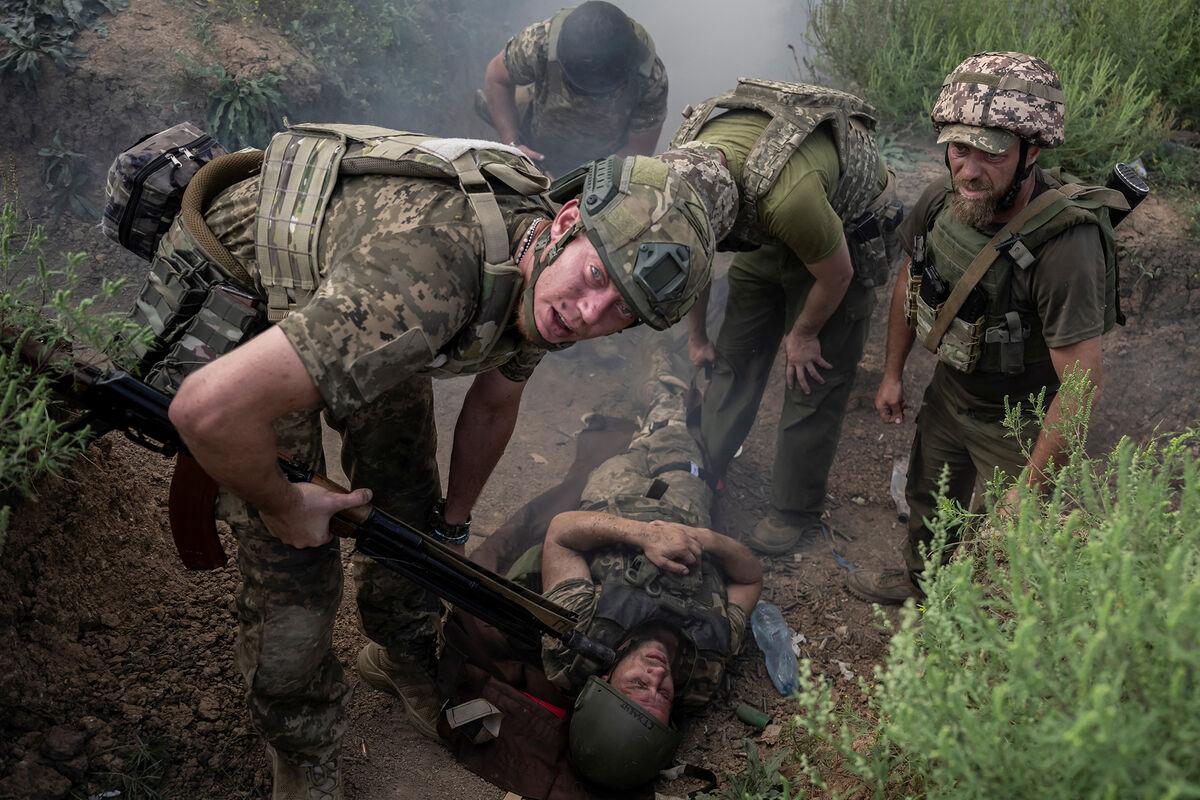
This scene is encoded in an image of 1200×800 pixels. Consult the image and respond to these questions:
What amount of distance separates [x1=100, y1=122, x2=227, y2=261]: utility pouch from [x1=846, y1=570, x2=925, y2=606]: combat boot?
3641 millimetres

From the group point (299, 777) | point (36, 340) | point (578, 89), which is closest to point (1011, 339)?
point (299, 777)

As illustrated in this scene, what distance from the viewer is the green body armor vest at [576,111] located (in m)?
6.02

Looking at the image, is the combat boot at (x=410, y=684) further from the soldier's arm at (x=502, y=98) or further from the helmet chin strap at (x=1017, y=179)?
the soldier's arm at (x=502, y=98)

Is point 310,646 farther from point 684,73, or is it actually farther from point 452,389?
point 684,73

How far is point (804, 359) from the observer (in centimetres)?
413

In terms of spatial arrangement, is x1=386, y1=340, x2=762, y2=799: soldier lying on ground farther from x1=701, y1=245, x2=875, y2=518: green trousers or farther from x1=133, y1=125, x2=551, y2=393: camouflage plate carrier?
x1=133, y1=125, x2=551, y2=393: camouflage plate carrier

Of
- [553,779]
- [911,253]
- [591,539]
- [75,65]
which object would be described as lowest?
[553,779]

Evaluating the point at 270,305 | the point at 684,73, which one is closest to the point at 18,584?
the point at 270,305

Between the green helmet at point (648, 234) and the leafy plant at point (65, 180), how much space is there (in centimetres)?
461

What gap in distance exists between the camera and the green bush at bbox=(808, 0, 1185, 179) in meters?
5.14

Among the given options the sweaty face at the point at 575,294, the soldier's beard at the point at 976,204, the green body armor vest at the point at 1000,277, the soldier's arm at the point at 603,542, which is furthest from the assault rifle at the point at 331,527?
the soldier's beard at the point at 976,204

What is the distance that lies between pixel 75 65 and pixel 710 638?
5629mm

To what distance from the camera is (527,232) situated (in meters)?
2.21

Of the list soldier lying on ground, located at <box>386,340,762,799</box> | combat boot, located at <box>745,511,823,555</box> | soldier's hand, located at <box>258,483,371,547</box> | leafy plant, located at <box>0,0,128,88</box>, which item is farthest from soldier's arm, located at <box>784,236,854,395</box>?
leafy plant, located at <box>0,0,128,88</box>
